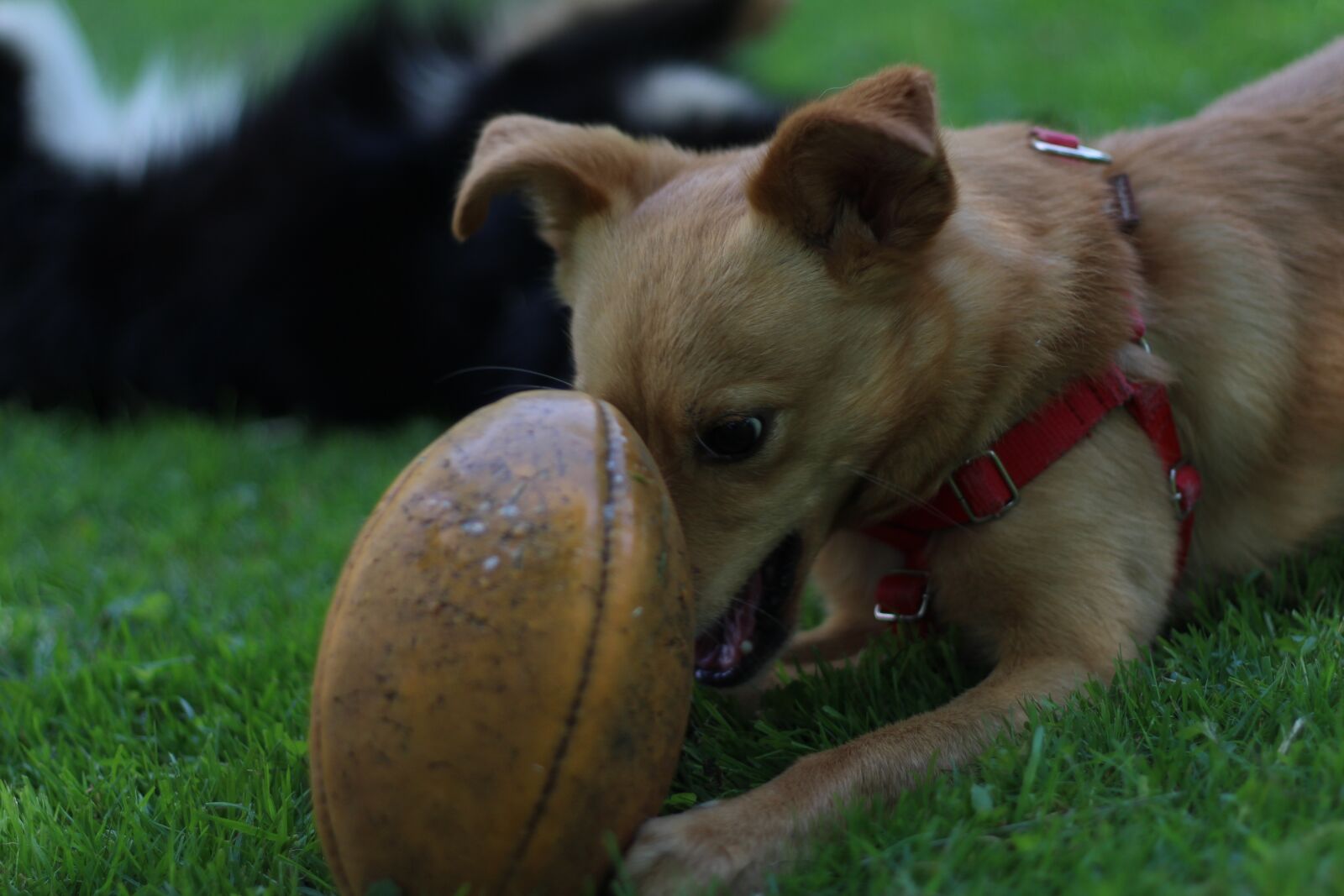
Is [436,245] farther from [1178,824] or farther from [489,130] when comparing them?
[1178,824]

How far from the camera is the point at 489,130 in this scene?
3195 millimetres

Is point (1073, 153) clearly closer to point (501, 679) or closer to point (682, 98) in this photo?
point (501, 679)

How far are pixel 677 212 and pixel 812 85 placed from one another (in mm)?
5736

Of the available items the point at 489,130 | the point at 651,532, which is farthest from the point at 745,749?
→ the point at 489,130

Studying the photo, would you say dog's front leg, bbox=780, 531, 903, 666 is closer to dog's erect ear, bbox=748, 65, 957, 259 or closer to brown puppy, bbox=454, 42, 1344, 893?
brown puppy, bbox=454, 42, 1344, 893

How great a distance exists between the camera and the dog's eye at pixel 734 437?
8.34 feet

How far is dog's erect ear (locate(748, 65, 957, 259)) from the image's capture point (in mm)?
2355

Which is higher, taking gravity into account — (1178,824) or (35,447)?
(1178,824)

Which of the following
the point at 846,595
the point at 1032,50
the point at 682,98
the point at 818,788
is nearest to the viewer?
the point at 818,788

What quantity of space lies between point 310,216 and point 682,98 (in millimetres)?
1712

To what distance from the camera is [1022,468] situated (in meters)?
2.72

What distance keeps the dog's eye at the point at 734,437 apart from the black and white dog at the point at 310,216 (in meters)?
3.12

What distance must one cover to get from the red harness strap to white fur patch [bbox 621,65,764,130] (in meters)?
3.22

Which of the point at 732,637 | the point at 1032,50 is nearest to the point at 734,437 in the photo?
the point at 732,637
